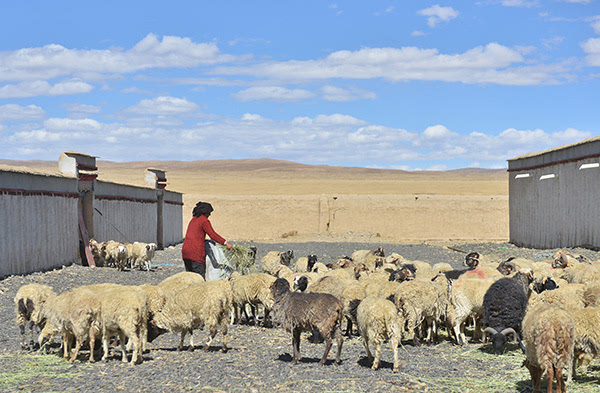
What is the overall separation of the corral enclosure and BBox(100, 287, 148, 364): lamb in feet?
32.7

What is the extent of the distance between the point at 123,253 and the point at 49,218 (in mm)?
2533

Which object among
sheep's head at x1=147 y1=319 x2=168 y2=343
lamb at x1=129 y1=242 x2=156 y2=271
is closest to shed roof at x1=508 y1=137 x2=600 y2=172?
lamb at x1=129 y1=242 x2=156 y2=271

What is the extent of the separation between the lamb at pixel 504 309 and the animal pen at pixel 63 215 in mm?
12885

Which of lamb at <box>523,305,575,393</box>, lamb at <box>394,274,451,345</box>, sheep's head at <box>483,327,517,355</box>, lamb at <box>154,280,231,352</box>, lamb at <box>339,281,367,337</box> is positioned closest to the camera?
lamb at <box>523,305,575,393</box>

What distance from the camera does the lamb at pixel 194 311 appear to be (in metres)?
9.15

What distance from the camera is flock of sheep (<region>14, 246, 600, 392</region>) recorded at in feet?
24.4

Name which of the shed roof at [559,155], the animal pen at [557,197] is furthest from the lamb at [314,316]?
the shed roof at [559,155]

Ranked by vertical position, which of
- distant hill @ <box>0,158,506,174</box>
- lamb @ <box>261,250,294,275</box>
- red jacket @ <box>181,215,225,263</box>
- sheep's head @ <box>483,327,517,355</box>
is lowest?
sheep's head @ <box>483,327,517,355</box>

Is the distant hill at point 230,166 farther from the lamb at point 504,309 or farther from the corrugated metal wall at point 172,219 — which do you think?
the lamb at point 504,309

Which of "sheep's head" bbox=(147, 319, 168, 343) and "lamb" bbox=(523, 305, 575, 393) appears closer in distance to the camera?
"lamb" bbox=(523, 305, 575, 393)

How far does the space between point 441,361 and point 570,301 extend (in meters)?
1.98

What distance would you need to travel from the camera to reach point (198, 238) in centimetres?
1236

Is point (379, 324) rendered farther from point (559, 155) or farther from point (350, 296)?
point (559, 155)

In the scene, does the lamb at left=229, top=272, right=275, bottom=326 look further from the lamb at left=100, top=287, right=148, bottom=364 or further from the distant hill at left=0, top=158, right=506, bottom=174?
the distant hill at left=0, top=158, right=506, bottom=174
